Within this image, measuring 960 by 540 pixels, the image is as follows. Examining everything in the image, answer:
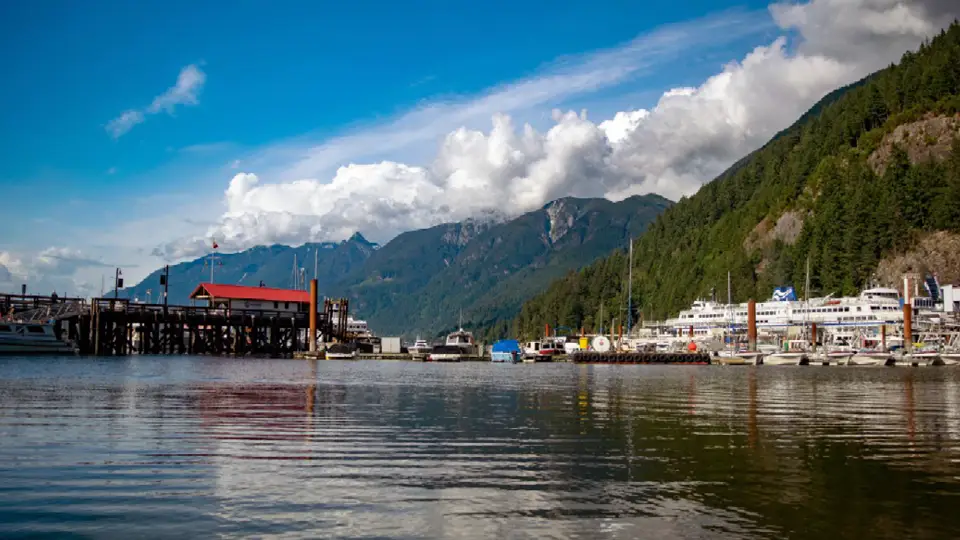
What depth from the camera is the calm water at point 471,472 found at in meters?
14.2

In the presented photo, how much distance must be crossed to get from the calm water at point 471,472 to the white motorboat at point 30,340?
109m

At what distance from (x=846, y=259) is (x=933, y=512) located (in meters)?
195

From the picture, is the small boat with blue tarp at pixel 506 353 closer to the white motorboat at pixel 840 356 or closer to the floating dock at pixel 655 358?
the floating dock at pixel 655 358

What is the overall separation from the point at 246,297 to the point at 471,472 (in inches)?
6645

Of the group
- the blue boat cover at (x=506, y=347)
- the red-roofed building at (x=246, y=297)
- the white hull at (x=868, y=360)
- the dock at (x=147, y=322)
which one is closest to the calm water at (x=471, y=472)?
the white hull at (x=868, y=360)

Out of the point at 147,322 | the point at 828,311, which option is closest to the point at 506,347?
the point at 828,311

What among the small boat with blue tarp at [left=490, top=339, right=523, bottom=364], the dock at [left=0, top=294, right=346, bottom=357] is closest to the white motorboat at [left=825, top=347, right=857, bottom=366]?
the small boat with blue tarp at [left=490, top=339, right=523, bottom=364]

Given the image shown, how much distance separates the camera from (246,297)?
17900 centimetres

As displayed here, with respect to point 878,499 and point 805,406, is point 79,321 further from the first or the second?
point 878,499

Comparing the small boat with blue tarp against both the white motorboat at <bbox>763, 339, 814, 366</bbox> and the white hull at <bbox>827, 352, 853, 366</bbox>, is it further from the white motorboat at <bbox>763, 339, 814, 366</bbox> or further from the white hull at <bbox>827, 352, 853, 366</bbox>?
the white hull at <bbox>827, 352, 853, 366</bbox>

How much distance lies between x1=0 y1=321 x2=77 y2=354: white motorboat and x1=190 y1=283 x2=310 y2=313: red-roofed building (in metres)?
41.5

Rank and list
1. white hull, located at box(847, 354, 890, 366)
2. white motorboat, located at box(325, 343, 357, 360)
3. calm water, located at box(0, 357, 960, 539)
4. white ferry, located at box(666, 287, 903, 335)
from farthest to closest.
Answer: white motorboat, located at box(325, 343, 357, 360) → white ferry, located at box(666, 287, 903, 335) → white hull, located at box(847, 354, 890, 366) → calm water, located at box(0, 357, 960, 539)

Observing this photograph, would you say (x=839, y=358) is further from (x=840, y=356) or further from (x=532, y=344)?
(x=532, y=344)

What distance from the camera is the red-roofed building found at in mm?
178750
